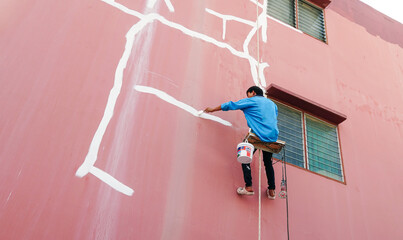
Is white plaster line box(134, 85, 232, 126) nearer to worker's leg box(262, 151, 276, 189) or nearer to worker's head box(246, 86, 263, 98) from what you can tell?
worker's head box(246, 86, 263, 98)

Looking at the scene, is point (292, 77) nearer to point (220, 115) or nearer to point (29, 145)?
point (220, 115)

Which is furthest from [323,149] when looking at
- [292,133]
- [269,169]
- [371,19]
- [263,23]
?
[371,19]

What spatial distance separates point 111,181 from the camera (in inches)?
150

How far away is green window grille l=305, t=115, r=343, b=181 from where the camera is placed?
525 cm

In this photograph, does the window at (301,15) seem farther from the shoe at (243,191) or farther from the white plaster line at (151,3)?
the shoe at (243,191)

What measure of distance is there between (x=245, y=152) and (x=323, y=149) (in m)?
1.79

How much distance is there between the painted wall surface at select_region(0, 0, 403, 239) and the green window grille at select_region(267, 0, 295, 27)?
35 centimetres

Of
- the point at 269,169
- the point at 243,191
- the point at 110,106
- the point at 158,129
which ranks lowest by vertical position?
the point at 243,191

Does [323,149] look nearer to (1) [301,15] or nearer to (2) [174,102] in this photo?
(2) [174,102]

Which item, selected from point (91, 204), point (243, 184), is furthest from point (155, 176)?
point (243, 184)

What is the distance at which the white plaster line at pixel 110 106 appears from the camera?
3.81 m

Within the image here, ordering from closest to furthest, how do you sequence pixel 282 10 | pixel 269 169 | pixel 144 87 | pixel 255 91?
pixel 269 169
pixel 144 87
pixel 255 91
pixel 282 10

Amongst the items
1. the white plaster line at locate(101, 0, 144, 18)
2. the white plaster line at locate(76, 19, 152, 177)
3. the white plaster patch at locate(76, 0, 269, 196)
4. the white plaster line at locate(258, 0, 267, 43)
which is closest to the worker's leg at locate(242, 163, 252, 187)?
the white plaster patch at locate(76, 0, 269, 196)

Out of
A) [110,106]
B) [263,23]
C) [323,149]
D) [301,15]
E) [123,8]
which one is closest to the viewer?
[110,106]
